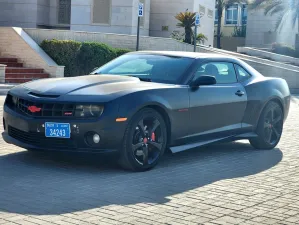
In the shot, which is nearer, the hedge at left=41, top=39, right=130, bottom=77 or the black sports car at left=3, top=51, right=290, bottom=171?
the black sports car at left=3, top=51, right=290, bottom=171

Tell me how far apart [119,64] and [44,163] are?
1914 mm

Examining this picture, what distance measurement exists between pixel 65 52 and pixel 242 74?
15430 mm

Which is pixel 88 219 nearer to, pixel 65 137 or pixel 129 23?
pixel 65 137

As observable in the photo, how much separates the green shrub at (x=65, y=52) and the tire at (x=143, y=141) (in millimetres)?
16870

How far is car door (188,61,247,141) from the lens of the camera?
8.38 m

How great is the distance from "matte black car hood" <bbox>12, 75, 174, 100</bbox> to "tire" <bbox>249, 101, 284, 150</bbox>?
7.10 feet

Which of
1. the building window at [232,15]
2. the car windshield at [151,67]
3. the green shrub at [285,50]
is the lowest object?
the green shrub at [285,50]

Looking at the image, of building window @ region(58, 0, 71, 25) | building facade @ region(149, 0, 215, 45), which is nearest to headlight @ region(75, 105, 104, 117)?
building window @ region(58, 0, 71, 25)

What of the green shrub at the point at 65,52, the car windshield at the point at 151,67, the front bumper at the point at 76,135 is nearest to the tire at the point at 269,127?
the car windshield at the point at 151,67

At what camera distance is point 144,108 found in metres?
7.61

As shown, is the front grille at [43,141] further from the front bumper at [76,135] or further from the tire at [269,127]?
the tire at [269,127]

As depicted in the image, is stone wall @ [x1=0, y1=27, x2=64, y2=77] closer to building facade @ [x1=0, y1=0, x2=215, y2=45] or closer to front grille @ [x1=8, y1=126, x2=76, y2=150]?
building facade @ [x1=0, y1=0, x2=215, y2=45]

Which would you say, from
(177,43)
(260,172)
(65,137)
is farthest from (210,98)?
(177,43)

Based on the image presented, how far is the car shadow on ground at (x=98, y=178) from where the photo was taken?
6043mm
